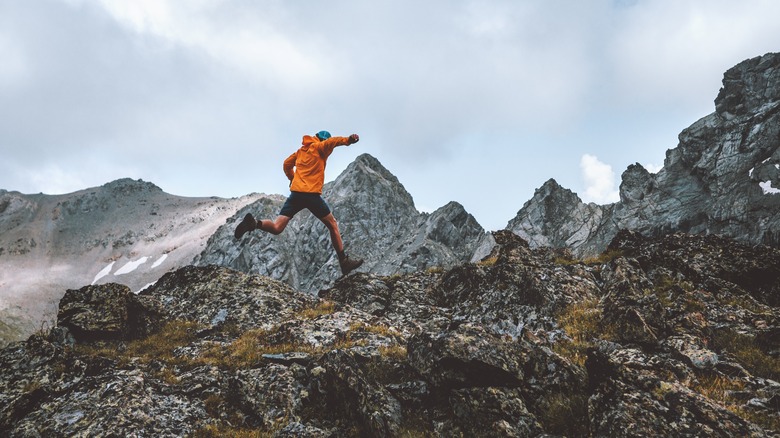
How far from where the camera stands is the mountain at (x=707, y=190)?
7631cm

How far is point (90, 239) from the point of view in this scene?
158625 millimetres

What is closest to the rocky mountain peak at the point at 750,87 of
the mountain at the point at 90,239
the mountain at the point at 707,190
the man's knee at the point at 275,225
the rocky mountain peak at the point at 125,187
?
the mountain at the point at 707,190

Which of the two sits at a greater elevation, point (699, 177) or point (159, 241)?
point (699, 177)

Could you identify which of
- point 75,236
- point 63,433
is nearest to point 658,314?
point 63,433

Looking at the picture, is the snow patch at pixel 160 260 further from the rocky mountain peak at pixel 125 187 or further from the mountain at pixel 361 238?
the rocky mountain peak at pixel 125 187

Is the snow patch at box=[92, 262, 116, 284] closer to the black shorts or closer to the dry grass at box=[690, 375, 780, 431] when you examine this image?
the black shorts

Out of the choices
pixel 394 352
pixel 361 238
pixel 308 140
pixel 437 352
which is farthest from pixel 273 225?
pixel 361 238

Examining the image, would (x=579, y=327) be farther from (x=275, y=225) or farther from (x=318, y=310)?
(x=275, y=225)

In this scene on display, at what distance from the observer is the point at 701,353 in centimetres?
910

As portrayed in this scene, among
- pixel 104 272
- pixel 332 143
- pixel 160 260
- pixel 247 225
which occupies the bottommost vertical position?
pixel 247 225

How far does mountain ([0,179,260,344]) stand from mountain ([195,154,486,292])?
31.9 meters

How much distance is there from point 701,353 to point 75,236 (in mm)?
199715

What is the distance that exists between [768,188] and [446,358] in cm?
9580

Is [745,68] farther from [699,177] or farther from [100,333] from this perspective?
[100,333]
